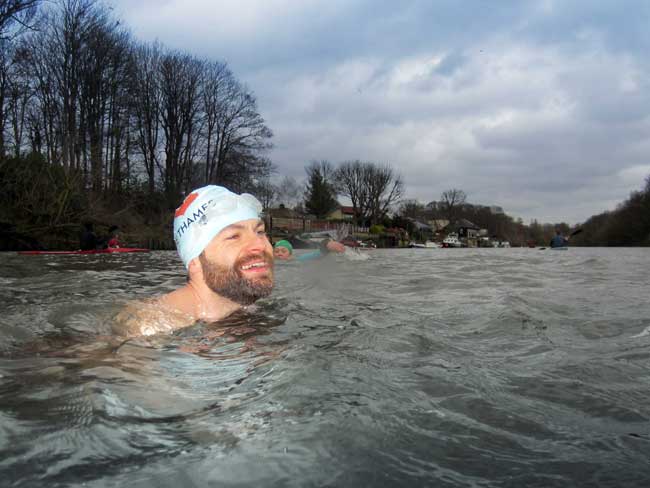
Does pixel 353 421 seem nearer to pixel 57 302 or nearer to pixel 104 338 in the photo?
pixel 104 338

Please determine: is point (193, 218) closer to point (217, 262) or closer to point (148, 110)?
point (217, 262)

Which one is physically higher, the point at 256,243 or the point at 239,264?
the point at 256,243

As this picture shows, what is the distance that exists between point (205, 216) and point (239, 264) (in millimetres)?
563

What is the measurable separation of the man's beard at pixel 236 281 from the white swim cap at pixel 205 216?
6.5 inches

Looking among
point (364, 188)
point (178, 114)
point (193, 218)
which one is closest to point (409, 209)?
point (364, 188)

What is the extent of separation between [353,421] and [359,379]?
22.1 inches

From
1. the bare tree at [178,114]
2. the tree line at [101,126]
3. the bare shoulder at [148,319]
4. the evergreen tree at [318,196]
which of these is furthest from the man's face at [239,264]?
the evergreen tree at [318,196]

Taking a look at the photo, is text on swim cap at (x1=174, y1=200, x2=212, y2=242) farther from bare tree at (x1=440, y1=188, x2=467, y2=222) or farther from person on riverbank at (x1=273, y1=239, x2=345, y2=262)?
bare tree at (x1=440, y1=188, x2=467, y2=222)

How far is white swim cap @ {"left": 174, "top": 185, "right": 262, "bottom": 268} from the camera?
382cm

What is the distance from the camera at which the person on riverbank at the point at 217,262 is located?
3607mm

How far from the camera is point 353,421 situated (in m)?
1.63

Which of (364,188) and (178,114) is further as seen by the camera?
(364,188)

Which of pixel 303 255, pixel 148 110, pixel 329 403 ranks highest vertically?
pixel 148 110

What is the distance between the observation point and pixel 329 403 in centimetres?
183
